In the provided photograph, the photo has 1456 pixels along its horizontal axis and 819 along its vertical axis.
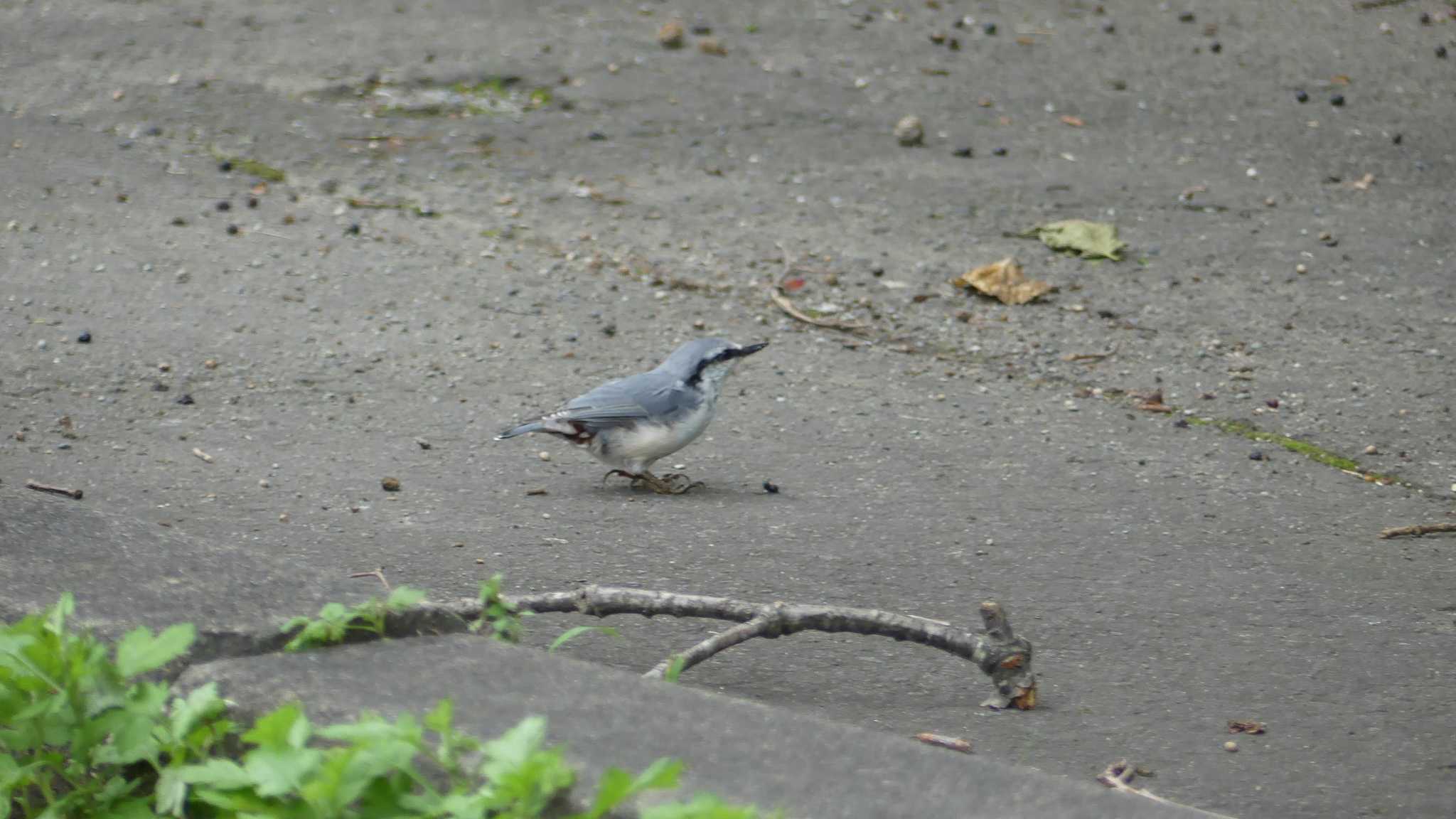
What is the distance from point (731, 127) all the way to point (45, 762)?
5459 mm

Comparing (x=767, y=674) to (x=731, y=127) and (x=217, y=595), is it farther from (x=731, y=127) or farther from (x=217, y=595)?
(x=731, y=127)

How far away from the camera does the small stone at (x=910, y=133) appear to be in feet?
23.9

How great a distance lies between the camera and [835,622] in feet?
9.72

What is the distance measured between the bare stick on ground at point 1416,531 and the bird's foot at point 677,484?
182 centimetres

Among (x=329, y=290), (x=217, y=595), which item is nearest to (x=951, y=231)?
(x=329, y=290)

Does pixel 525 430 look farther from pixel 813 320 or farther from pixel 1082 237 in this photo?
pixel 1082 237

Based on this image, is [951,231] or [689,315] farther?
[951,231]

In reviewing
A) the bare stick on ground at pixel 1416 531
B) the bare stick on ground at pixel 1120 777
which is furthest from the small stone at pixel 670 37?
the bare stick on ground at pixel 1120 777

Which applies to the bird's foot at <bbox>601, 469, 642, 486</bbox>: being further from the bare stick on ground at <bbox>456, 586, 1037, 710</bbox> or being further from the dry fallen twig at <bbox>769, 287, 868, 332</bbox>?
the bare stick on ground at <bbox>456, 586, 1037, 710</bbox>

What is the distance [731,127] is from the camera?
24.3ft

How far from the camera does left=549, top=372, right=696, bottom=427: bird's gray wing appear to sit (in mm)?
4422

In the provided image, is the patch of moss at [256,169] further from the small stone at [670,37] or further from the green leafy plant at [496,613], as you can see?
the green leafy plant at [496,613]

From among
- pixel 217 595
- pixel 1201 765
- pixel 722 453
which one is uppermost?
pixel 217 595

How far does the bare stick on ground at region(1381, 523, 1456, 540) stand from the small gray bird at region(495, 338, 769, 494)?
172cm
